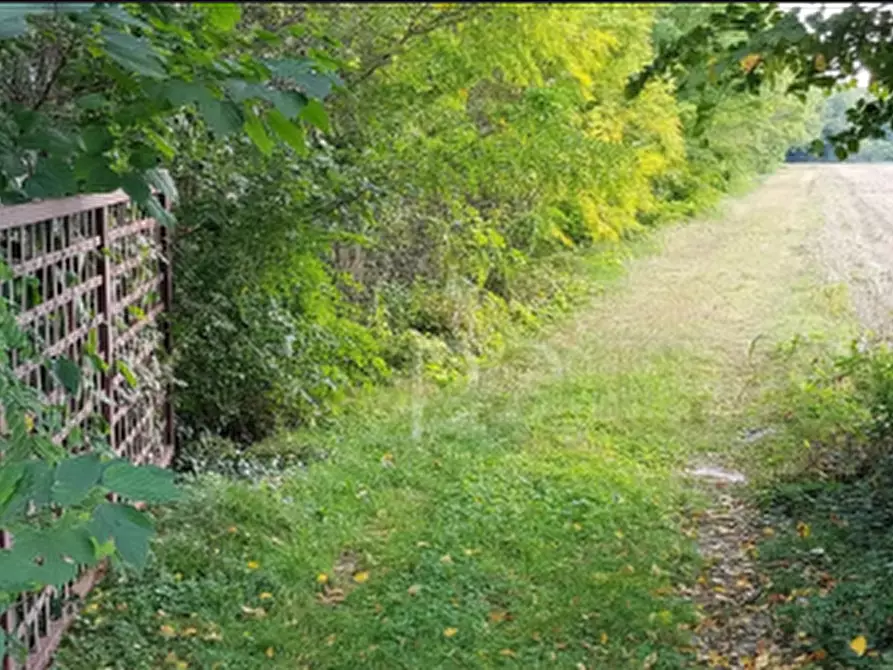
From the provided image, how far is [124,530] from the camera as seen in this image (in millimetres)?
1193

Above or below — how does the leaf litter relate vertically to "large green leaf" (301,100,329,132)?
below

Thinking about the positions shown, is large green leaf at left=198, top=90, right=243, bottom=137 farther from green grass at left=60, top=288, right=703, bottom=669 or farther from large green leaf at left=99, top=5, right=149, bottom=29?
green grass at left=60, top=288, right=703, bottom=669

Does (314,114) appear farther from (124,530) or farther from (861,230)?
(861,230)

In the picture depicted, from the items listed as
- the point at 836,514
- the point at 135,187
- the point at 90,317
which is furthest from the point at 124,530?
the point at 836,514

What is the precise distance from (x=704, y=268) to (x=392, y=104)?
805cm

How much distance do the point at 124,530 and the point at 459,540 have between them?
3.25 metres

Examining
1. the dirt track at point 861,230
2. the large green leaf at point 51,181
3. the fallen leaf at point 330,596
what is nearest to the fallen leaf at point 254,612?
the fallen leaf at point 330,596

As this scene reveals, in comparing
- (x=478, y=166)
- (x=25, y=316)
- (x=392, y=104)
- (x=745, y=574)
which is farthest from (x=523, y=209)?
(x=25, y=316)

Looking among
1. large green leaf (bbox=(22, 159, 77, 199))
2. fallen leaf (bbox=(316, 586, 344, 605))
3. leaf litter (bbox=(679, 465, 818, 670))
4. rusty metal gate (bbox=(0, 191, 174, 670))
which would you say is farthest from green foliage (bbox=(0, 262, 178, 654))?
leaf litter (bbox=(679, 465, 818, 670))

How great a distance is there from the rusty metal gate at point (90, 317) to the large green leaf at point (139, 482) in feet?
4.03

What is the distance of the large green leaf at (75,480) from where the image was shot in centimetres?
119

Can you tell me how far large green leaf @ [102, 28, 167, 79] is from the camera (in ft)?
4.48

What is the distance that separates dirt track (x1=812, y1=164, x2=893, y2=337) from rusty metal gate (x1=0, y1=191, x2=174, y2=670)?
3958 mm

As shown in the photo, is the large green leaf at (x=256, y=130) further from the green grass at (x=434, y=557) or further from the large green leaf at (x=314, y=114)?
the green grass at (x=434, y=557)
